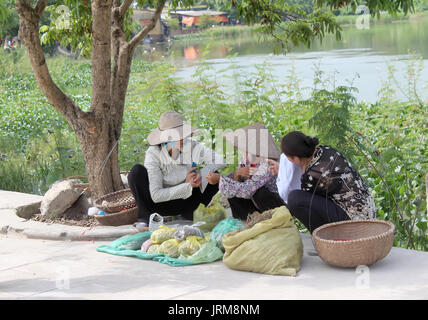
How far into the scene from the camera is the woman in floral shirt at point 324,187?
17.1 feet

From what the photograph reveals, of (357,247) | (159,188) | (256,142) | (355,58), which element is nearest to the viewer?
(357,247)

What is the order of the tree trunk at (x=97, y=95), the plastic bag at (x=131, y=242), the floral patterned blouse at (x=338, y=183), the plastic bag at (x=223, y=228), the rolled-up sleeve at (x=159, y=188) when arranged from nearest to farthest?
the floral patterned blouse at (x=338, y=183), the plastic bag at (x=223, y=228), the plastic bag at (x=131, y=242), the rolled-up sleeve at (x=159, y=188), the tree trunk at (x=97, y=95)

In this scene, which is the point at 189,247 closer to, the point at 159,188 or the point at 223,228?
the point at 223,228

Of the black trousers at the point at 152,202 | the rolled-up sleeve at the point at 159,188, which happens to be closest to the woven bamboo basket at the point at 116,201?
the black trousers at the point at 152,202

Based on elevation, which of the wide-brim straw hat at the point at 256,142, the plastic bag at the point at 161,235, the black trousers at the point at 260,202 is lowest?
the plastic bag at the point at 161,235

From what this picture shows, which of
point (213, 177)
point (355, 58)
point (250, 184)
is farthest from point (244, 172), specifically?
point (355, 58)

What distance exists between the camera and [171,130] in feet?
21.2

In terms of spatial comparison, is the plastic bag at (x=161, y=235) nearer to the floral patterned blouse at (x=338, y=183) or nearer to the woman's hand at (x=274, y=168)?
the woman's hand at (x=274, y=168)

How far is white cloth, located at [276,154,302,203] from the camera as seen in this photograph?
556cm

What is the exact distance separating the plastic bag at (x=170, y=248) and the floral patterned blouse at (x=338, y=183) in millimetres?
1159

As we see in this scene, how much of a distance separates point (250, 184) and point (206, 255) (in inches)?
31.6
